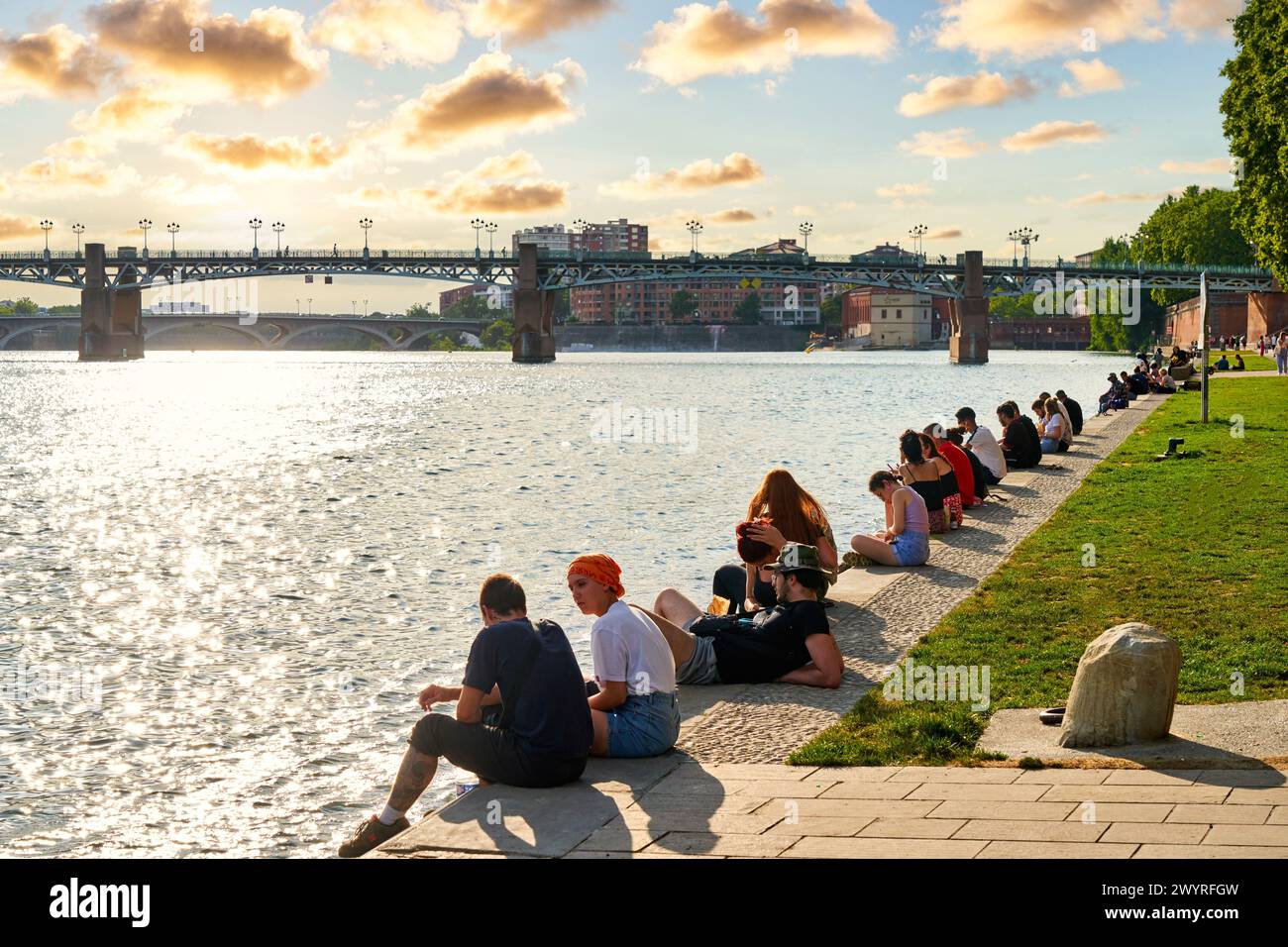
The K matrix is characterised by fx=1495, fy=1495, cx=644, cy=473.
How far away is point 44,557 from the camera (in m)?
22.7

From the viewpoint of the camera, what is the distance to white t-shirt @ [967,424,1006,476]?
906 inches

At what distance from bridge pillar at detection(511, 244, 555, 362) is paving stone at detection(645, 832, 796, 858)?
135 m

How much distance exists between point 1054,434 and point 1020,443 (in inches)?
151

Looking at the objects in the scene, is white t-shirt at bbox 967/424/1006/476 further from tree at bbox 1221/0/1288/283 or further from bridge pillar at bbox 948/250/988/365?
bridge pillar at bbox 948/250/988/365

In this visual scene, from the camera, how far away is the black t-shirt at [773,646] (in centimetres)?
1032

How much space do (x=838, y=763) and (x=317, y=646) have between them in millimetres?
8092

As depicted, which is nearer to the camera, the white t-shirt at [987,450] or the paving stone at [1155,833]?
the paving stone at [1155,833]

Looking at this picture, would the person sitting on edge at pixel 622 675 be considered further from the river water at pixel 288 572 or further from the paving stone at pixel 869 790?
the river water at pixel 288 572

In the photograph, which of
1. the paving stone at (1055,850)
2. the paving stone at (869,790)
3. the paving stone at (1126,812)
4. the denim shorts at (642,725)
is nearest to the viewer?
the paving stone at (1055,850)

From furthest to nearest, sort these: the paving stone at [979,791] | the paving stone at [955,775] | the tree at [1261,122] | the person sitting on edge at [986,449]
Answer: the tree at [1261,122]
the person sitting on edge at [986,449]
the paving stone at [955,775]
the paving stone at [979,791]

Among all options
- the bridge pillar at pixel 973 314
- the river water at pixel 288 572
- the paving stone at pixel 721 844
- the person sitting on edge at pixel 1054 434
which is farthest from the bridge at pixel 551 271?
the paving stone at pixel 721 844

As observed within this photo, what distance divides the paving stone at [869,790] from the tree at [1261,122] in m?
46.3

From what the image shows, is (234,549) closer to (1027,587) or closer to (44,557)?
(44,557)

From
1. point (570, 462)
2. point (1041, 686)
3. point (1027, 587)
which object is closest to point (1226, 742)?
point (1041, 686)
